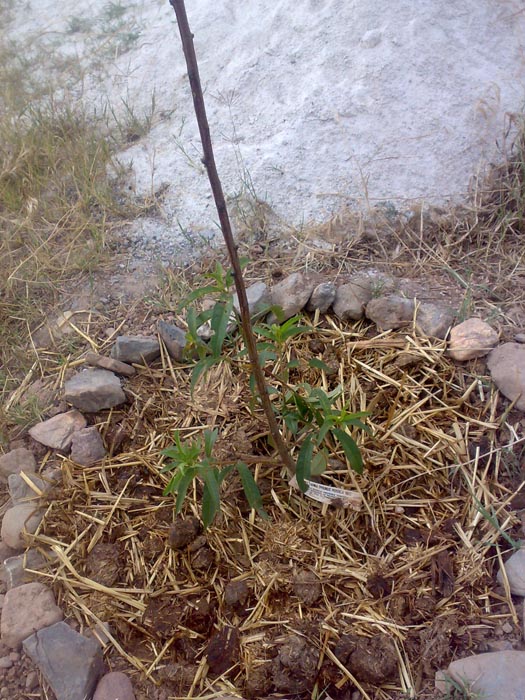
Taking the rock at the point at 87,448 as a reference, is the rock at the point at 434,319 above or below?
below

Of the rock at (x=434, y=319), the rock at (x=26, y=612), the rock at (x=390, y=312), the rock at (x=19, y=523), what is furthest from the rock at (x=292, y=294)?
the rock at (x=26, y=612)

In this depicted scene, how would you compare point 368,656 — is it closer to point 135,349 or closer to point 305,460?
point 305,460

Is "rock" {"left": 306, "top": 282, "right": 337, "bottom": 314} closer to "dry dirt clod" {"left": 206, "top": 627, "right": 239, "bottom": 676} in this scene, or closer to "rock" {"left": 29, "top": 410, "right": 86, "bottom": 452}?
"rock" {"left": 29, "top": 410, "right": 86, "bottom": 452}

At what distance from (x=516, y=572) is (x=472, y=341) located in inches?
30.5

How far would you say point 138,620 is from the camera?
1.77 m

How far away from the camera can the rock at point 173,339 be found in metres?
2.31

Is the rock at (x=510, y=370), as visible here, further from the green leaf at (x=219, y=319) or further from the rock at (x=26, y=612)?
the rock at (x=26, y=612)

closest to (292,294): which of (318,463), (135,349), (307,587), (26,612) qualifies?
(135,349)

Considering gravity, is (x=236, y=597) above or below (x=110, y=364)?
below

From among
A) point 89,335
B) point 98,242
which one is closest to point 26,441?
point 89,335

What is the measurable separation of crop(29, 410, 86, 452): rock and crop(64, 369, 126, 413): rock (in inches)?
1.8

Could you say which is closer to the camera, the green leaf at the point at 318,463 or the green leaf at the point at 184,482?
the green leaf at the point at 184,482

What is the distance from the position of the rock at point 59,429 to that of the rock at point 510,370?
1.43 m

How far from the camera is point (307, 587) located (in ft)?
5.80
